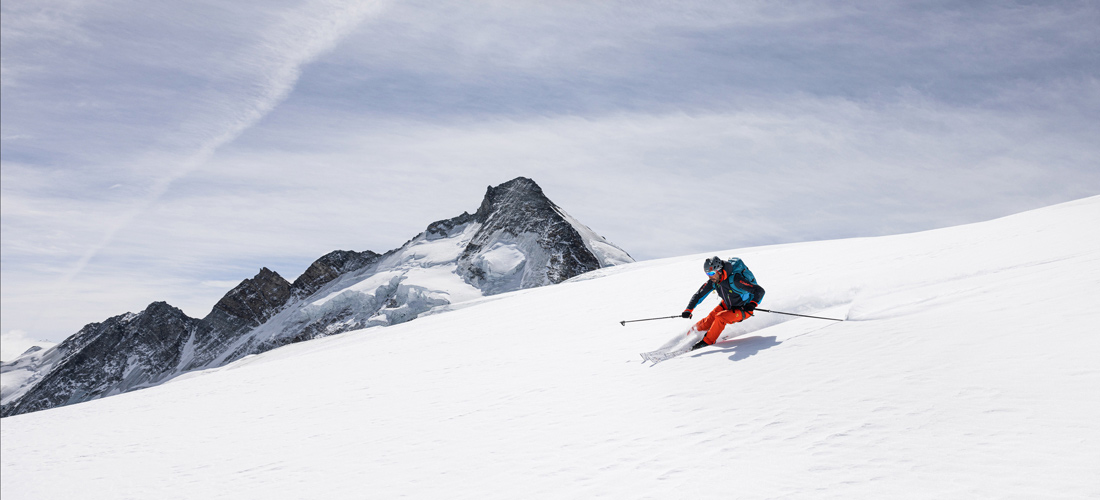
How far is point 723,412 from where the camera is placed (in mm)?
7062

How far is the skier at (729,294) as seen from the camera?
33.7ft

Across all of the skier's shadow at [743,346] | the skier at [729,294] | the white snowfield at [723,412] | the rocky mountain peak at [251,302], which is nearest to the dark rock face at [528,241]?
the white snowfield at [723,412]

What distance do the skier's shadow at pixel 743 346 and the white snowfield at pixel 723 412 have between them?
0.09 meters

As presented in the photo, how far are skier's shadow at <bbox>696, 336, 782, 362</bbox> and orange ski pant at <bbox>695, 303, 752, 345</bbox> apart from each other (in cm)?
25

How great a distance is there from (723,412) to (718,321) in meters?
3.59

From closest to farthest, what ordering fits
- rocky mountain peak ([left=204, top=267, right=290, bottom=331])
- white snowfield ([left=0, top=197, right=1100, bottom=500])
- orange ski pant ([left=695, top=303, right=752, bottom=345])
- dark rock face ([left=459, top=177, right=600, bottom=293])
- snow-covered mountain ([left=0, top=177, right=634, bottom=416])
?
1. white snowfield ([left=0, top=197, right=1100, bottom=500])
2. orange ski pant ([left=695, top=303, right=752, bottom=345])
3. snow-covered mountain ([left=0, top=177, right=634, bottom=416])
4. dark rock face ([left=459, top=177, right=600, bottom=293])
5. rocky mountain peak ([left=204, top=267, right=290, bottom=331])

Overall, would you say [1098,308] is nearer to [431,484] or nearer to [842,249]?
[431,484]

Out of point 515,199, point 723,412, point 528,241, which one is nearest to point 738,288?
point 723,412

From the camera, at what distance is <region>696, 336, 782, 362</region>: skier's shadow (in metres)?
9.43

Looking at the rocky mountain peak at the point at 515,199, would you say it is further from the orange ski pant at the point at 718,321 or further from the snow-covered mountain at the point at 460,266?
the orange ski pant at the point at 718,321

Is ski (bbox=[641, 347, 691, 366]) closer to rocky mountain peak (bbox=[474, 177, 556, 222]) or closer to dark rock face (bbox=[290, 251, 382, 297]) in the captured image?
rocky mountain peak (bbox=[474, 177, 556, 222])

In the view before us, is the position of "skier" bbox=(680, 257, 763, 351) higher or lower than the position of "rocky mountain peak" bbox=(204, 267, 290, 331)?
lower

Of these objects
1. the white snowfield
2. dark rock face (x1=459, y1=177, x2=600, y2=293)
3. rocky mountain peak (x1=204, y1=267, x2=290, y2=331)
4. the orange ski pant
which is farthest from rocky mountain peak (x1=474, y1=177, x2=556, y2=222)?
the orange ski pant

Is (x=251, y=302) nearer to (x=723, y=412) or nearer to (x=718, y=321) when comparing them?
(x=718, y=321)
